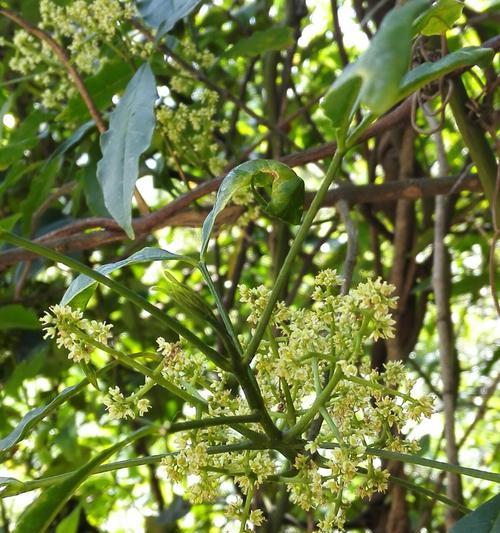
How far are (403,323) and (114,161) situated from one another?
2.52ft

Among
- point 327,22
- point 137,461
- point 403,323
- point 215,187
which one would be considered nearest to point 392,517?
point 403,323

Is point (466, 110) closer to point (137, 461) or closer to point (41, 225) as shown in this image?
point (137, 461)

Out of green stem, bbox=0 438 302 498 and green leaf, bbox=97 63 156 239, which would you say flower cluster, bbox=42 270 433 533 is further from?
green leaf, bbox=97 63 156 239

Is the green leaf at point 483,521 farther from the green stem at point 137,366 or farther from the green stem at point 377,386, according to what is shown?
the green stem at point 137,366

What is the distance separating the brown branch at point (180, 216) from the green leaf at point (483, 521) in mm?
553

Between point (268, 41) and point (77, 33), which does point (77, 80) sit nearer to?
point (77, 33)

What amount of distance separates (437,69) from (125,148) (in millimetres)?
329

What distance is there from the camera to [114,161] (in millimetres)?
768

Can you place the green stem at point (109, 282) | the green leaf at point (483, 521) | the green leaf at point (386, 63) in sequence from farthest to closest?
the green leaf at point (483, 521) < the green stem at point (109, 282) < the green leaf at point (386, 63)

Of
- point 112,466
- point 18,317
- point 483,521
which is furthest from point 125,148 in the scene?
point 18,317

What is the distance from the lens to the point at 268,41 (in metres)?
1.18

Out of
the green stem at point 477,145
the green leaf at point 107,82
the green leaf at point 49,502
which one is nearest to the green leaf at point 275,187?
the green leaf at point 49,502

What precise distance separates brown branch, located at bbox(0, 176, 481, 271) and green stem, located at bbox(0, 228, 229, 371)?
0.55 meters

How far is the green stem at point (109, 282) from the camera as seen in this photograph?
48cm
